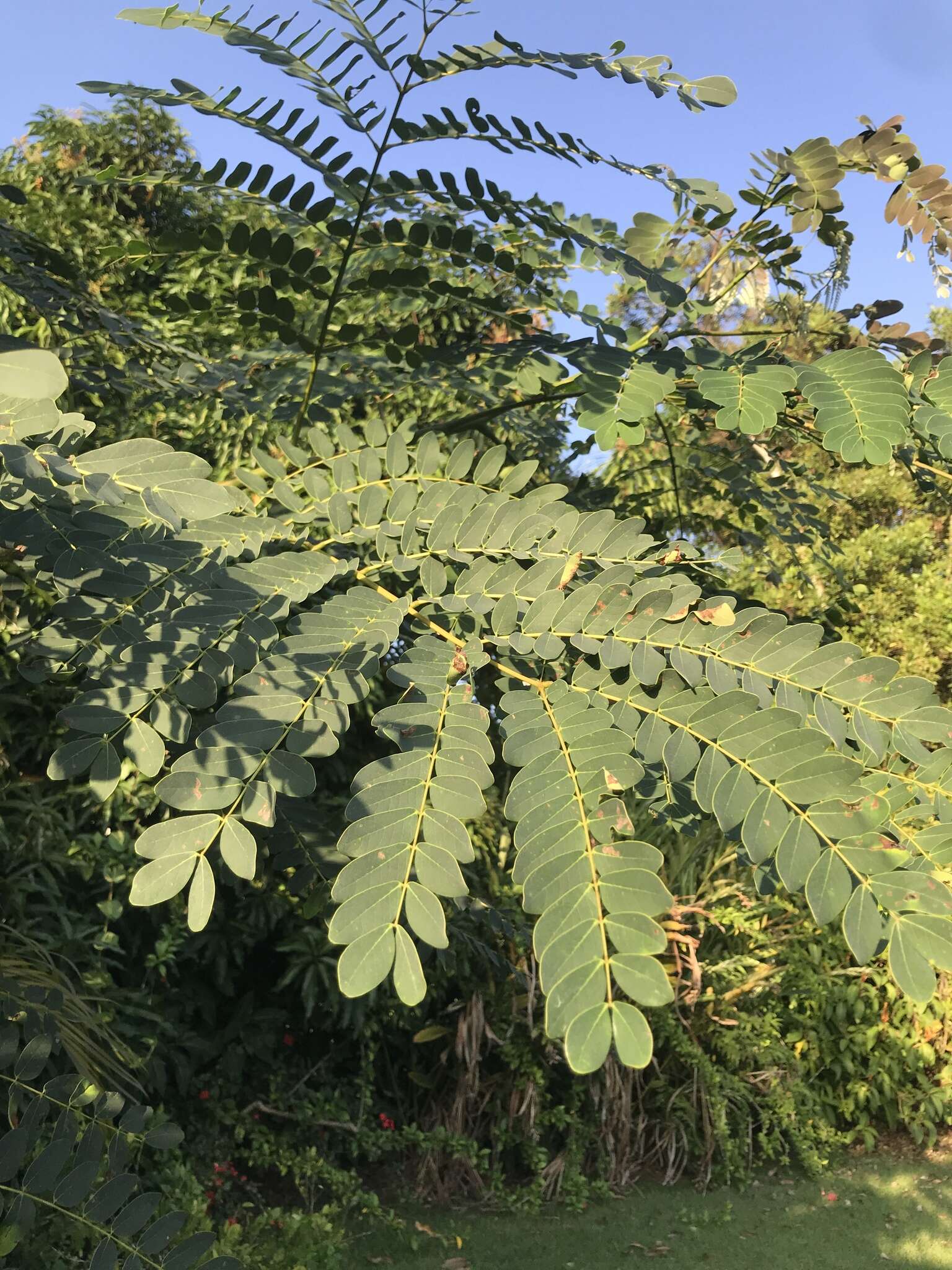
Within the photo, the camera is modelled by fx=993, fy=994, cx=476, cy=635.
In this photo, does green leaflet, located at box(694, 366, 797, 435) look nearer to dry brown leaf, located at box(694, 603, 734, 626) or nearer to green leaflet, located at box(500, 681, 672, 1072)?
dry brown leaf, located at box(694, 603, 734, 626)

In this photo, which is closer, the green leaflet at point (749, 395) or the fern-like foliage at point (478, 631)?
the fern-like foliage at point (478, 631)

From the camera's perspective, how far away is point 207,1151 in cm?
355

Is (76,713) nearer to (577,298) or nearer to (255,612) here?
(255,612)

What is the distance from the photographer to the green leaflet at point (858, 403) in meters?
1.19

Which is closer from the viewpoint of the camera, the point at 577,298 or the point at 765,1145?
the point at 577,298

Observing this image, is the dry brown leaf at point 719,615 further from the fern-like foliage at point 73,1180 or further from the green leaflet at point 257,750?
the fern-like foliage at point 73,1180

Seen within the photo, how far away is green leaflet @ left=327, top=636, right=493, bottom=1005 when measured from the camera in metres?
0.75

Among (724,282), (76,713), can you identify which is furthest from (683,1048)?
(76,713)

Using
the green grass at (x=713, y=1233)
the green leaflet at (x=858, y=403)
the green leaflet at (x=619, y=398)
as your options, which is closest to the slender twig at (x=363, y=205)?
the green leaflet at (x=619, y=398)

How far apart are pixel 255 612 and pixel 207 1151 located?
3.19 metres

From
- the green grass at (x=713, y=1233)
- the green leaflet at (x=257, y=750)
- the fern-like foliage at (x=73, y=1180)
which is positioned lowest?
the green grass at (x=713, y=1233)

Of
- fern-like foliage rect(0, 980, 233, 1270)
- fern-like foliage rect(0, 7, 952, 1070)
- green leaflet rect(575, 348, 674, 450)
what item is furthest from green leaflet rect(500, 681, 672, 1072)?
fern-like foliage rect(0, 980, 233, 1270)

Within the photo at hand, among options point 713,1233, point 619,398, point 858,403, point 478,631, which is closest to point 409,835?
point 478,631

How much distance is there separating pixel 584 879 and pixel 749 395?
2.30 ft
